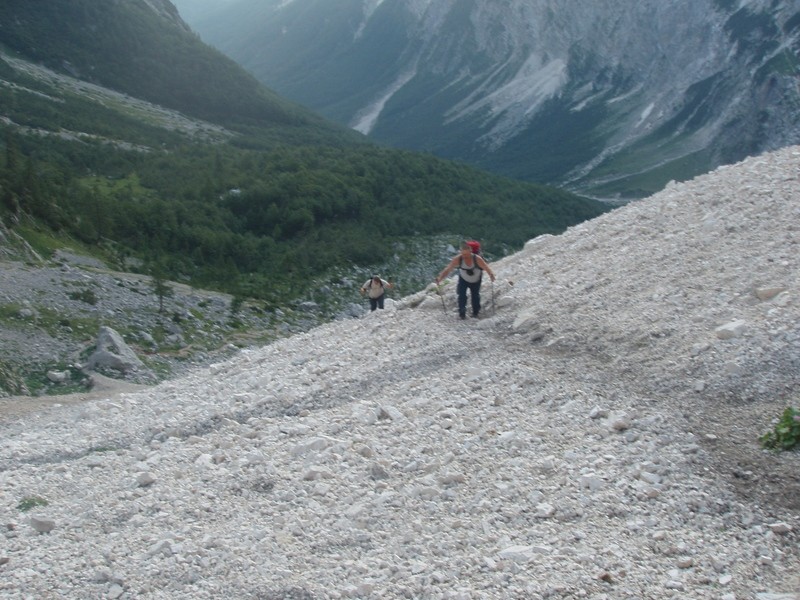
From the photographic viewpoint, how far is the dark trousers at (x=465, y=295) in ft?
55.0

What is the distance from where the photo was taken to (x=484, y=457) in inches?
440

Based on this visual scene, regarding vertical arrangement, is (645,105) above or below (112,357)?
above

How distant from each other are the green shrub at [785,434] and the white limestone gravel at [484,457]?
16cm

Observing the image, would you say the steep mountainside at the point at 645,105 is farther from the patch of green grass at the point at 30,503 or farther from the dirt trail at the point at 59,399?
the patch of green grass at the point at 30,503

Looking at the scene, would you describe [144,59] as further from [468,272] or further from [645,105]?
A: [468,272]

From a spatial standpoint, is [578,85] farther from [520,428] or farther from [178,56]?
[520,428]

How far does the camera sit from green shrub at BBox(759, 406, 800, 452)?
9.79 m

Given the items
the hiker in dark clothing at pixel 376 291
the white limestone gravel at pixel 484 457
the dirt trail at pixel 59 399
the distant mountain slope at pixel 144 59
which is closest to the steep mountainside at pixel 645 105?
the distant mountain slope at pixel 144 59

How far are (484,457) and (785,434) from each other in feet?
10.9

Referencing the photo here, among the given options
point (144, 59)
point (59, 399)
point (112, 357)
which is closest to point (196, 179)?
point (112, 357)

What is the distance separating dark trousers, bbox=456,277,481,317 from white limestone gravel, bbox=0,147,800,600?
342mm

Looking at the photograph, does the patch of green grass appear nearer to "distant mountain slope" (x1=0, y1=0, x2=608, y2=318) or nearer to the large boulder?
the large boulder

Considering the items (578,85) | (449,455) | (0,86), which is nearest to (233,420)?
(449,455)

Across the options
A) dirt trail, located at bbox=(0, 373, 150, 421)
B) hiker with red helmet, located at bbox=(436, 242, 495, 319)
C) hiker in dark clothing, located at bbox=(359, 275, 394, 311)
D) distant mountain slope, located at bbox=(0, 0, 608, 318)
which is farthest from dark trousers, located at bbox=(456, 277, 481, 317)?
distant mountain slope, located at bbox=(0, 0, 608, 318)
